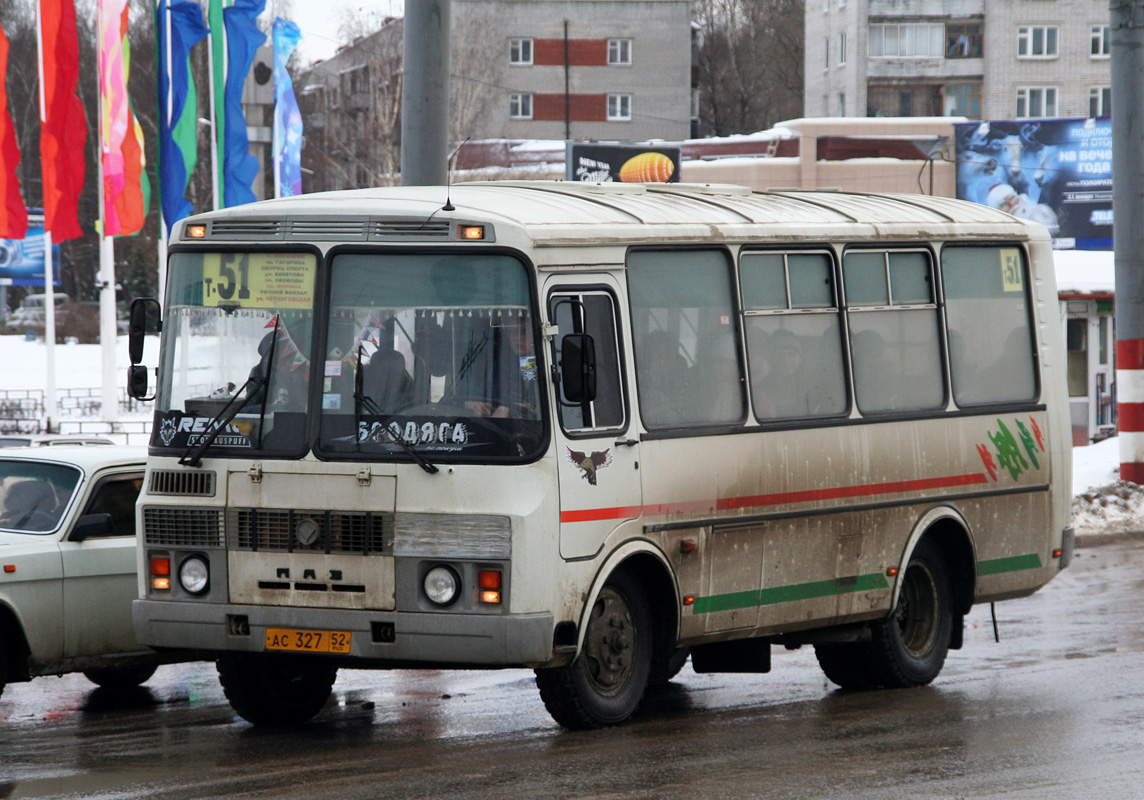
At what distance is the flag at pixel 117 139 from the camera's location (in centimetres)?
3294

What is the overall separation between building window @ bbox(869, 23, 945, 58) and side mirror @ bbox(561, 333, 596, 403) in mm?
77202

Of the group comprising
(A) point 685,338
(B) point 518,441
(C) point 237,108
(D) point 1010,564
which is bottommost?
(D) point 1010,564

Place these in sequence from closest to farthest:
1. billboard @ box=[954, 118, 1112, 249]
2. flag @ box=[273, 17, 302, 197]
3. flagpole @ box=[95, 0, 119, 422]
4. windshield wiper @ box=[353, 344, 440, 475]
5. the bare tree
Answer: windshield wiper @ box=[353, 344, 440, 475] < flagpole @ box=[95, 0, 119, 422] < flag @ box=[273, 17, 302, 197] < billboard @ box=[954, 118, 1112, 249] < the bare tree

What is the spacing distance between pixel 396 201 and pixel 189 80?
23926 millimetres

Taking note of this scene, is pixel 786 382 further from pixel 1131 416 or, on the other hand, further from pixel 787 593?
pixel 1131 416

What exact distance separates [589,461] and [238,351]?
1795 millimetres

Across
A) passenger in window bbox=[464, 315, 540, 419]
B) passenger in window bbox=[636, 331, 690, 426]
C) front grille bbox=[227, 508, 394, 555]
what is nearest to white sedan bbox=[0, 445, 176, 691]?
front grille bbox=[227, 508, 394, 555]

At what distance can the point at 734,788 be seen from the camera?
7230 millimetres

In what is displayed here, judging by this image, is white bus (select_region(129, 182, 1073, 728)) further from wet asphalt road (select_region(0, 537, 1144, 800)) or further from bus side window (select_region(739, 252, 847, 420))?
wet asphalt road (select_region(0, 537, 1144, 800))

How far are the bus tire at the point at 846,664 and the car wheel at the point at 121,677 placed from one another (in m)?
4.09

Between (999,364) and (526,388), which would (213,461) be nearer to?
(526,388)

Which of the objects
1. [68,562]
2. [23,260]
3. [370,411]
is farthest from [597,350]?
[23,260]

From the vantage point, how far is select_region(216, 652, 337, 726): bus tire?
Answer: 353 inches

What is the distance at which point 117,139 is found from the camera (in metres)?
33.0
